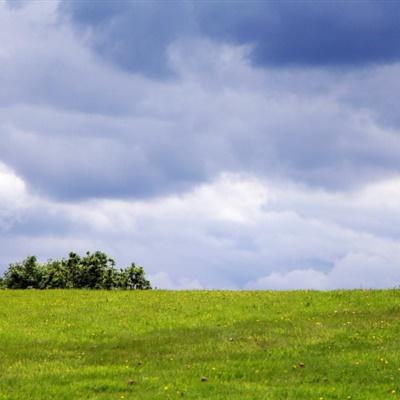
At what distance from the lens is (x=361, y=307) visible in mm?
39156

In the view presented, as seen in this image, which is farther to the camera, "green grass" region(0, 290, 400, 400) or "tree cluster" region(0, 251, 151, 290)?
"tree cluster" region(0, 251, 151, 290)

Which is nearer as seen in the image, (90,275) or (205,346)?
(205,346)

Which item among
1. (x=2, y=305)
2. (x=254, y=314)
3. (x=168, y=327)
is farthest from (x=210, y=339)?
(x=2, y=305)

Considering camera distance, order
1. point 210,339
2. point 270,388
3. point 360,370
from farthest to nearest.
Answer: point 210,339 < point 360,370 < point 270,388

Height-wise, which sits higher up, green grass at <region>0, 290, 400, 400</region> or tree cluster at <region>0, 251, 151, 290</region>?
tree cluster at <region>0, 251, 151, 290</region>

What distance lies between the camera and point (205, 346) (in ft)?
102

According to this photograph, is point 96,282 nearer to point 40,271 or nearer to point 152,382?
point 40,271

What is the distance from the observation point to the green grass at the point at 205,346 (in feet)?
81.1

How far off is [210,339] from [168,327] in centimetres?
351

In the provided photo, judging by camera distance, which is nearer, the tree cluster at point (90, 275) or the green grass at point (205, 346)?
the green grass at point (205, 346)

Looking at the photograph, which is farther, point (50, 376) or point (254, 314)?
point (254, 314)

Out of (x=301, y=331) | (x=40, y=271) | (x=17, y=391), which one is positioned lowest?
(x=17, y=391)

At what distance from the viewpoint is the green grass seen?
974 inches

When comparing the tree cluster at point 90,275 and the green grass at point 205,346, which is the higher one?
the tree cluster at point 90,275
